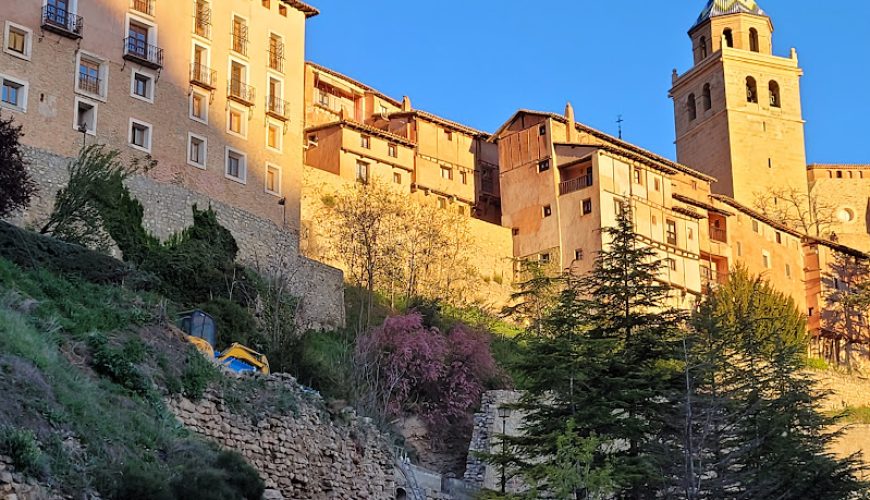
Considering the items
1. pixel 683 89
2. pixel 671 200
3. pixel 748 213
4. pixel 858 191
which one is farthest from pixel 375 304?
pixel 858 191

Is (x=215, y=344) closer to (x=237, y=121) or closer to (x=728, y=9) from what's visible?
(x=237, y=121)

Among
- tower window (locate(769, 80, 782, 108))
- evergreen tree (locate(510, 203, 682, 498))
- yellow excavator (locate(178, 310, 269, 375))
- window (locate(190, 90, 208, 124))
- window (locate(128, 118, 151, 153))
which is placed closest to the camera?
evergreen tree (locate(510, 203, 682, 498))

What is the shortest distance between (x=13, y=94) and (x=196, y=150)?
24.1 ft

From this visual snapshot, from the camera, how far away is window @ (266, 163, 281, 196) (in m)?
47.2

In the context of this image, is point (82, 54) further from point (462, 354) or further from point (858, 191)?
point (858, 191)

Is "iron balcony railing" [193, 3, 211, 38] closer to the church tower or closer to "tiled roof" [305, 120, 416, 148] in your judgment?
"tiled roof" [305, 120, 416, 148]

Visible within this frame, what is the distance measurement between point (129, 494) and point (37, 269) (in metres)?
9.56

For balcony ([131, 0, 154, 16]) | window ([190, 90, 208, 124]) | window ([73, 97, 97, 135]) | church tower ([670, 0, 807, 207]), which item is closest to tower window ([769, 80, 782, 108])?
church tower ([670, 0, 807, 207])

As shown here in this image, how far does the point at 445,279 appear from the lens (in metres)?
53.0

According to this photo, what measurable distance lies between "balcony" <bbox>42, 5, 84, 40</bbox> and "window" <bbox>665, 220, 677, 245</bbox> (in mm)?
30409

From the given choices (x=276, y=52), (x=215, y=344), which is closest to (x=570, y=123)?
(x=276, y=52)

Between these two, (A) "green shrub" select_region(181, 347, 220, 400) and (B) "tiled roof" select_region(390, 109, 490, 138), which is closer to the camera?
(A) "green shrub" select_region(181, 347, 220, 400)

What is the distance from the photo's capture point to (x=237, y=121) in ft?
153

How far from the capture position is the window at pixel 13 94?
127ft
